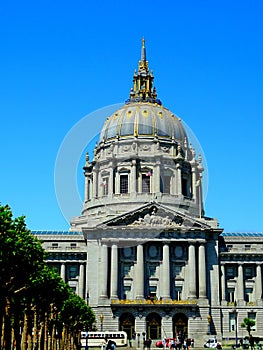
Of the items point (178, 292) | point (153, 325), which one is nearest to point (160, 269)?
point (178, 292)

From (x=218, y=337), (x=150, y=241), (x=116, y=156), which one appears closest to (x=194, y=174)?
(x=116, y=156)

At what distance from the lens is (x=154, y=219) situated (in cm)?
12000

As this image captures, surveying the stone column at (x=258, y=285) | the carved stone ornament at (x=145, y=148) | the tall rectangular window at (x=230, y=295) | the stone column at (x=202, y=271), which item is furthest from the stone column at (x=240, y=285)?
the carved stone ornament at (x=145, y=148)

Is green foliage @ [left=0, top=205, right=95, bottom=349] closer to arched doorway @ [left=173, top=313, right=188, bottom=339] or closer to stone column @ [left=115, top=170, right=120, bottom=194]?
arched doorway @ [left=173, top=313, right=188, bottom=339]

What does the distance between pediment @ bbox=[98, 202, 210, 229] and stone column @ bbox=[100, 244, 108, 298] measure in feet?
14.8

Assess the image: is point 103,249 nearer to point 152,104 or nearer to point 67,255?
point 67,255

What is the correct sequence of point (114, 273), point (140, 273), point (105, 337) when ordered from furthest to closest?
point (140, 273) → point (114, 273) → point (105, 337)

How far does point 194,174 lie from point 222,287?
3342 centimetres

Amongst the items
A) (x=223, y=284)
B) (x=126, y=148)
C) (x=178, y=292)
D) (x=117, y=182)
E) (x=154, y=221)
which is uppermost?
(x=126, y=148)

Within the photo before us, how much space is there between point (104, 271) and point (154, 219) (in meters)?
13.3

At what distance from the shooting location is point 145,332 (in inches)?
4422

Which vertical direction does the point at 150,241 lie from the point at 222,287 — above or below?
above

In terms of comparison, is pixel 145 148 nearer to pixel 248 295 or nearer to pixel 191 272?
pixel 191 272

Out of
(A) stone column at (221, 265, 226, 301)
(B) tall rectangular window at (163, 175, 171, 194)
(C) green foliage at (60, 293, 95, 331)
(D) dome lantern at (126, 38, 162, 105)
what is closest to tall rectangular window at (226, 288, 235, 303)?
(A) stone column at (221, 265, 226, 301)
